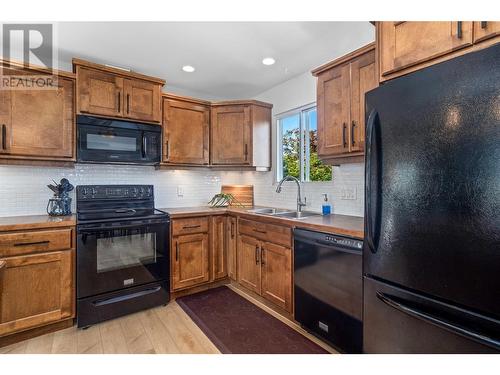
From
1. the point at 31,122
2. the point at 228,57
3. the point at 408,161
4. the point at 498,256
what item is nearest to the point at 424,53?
the point at 408,161

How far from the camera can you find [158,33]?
2.23 m

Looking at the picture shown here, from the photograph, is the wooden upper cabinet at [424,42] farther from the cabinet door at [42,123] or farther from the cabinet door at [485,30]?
the cabinet door at [42,123]

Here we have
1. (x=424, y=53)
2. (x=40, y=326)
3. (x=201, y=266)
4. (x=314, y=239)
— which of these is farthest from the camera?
(x=201, y=266)

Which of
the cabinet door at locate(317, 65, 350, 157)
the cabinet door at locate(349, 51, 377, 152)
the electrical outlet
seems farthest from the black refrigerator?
the electrical outlet

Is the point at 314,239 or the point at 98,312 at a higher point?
the point at 314,239

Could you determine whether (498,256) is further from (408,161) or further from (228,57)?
(228,57)

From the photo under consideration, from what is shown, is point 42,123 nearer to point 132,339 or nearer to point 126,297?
point 126,297

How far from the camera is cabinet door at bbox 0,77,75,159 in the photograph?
225 centimetres

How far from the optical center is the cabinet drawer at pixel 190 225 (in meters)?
2.76

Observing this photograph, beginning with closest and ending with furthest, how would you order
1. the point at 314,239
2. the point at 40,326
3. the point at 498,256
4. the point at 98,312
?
the point at 498,256
the point at 314,239
the point at 40,326
the point at 98,312

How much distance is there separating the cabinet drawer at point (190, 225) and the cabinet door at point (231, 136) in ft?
2.79

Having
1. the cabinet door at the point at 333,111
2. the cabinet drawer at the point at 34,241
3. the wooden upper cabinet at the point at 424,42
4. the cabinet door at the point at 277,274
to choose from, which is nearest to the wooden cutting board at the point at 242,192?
the cabinet door at the point at 277,274
